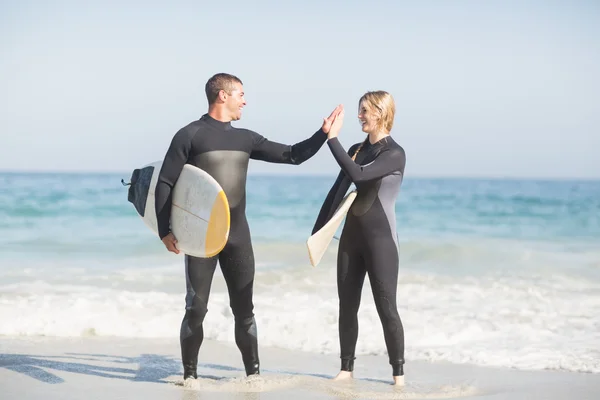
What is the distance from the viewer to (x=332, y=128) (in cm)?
494

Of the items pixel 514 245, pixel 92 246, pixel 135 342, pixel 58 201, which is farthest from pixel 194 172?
pixel 58 201

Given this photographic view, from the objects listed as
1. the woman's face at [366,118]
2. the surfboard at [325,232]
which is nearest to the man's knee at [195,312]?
the surfboard at [325,232]

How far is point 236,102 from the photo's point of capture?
4.98 meters

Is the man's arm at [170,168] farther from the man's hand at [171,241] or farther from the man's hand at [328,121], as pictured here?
the man's hand at [328,121]

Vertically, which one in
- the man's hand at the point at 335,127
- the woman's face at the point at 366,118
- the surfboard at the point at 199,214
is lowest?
the surfboard at the point at 199,214

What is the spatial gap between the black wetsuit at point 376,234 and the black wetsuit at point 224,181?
1.09ft

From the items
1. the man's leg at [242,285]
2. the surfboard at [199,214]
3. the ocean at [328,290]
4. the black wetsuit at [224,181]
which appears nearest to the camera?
the surfboard at [199,214]

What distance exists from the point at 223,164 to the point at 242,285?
0.71 m

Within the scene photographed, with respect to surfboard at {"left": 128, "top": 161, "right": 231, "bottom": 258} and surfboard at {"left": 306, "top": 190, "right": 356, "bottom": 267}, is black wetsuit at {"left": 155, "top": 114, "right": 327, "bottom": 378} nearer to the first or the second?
surfboard at {"left": 128, "top": 161, "right": 231, "bottom": 258}

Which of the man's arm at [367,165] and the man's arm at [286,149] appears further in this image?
the man's arm at [286,149]

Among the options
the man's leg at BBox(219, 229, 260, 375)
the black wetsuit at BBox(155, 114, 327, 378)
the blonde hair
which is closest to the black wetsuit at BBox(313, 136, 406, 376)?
the blonde hair

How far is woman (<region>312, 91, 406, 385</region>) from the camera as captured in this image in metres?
5.05

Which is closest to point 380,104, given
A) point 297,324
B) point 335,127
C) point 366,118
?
point 366,118

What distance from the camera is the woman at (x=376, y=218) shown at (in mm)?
5055
